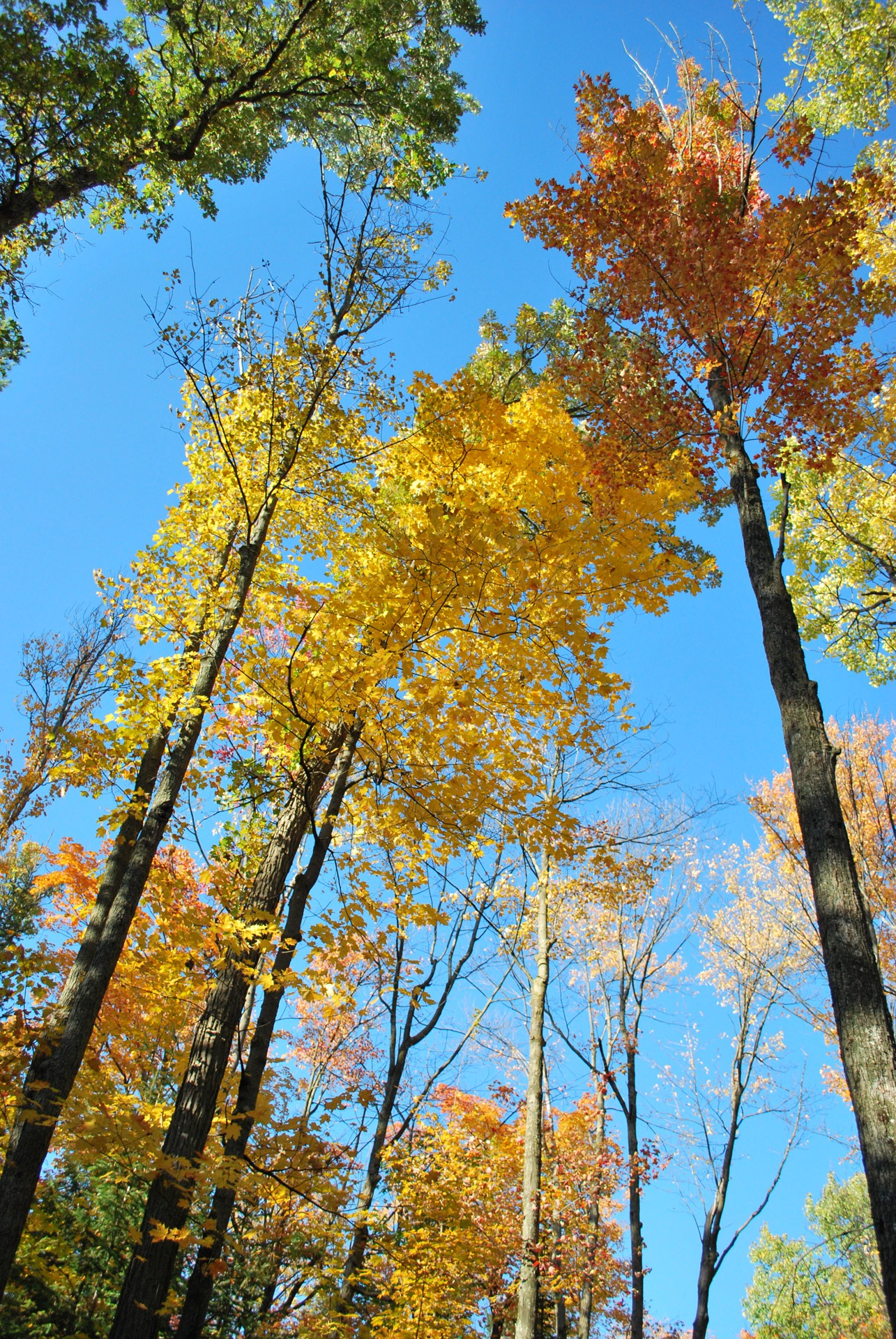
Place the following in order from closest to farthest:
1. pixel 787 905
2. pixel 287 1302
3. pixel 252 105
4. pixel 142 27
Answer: pixel 142 27, pixel 252 105, pixel 287 1302, pixel 787 905

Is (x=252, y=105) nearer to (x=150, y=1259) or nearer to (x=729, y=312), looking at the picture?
(x=729, y=312)

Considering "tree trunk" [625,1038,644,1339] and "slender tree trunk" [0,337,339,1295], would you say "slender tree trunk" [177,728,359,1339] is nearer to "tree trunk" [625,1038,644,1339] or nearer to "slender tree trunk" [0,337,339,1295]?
"slender tree trunk" [0,337,339,1295]

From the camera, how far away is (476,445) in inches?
215

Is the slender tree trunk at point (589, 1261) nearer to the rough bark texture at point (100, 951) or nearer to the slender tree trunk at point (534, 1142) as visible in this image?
the slender tree trunk at point (534, 1142)

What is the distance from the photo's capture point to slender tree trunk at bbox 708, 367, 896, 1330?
2.79 metres

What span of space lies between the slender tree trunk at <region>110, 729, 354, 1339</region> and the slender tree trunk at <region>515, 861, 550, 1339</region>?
419 centimetres

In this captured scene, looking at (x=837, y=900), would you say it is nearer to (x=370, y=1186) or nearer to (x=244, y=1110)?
(x=244, y=1110)

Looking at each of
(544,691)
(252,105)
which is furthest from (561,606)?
(252,105)

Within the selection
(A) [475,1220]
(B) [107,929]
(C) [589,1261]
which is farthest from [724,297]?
(C) [589,1261]

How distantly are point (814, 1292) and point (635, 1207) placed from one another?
58.3 feet

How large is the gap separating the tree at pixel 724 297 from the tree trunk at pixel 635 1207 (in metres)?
8.16

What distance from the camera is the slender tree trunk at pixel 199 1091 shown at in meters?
3.82

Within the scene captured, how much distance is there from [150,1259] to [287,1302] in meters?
6.25

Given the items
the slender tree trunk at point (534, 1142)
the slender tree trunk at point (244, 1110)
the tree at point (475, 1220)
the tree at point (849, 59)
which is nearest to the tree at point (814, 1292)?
the tree at point (475, 1220)
